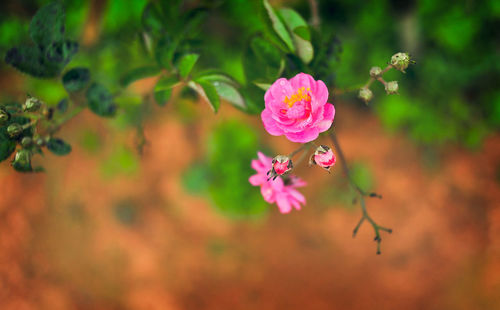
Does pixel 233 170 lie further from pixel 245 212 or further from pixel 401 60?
pixel 401 60

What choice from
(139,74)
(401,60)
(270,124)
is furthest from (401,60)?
(139,74)

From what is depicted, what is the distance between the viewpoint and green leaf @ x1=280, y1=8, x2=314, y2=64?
0.86 metres

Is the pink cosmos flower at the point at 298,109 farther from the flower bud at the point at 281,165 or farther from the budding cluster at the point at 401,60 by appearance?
the budding cluster at the point at 401,60

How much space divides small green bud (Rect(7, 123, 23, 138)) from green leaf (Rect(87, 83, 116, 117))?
0.71 feet

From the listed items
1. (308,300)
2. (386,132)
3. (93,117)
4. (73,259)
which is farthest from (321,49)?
(73,259)

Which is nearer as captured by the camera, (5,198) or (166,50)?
(166,50)

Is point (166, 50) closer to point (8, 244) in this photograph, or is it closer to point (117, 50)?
point (117, 50)

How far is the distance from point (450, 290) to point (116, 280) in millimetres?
2482

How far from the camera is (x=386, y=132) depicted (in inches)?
109

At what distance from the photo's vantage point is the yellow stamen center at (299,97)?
802 millimetres

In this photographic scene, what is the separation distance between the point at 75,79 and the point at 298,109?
661 millimetres

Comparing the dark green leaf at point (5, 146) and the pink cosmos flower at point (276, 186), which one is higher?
the dark green leaf at point (5, 146)

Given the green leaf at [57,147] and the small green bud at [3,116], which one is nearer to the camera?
the small green bud at [3,116]

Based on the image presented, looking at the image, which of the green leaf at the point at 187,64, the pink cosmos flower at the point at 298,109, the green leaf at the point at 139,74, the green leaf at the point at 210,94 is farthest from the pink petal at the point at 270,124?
the green leaf at the point at 139,74
